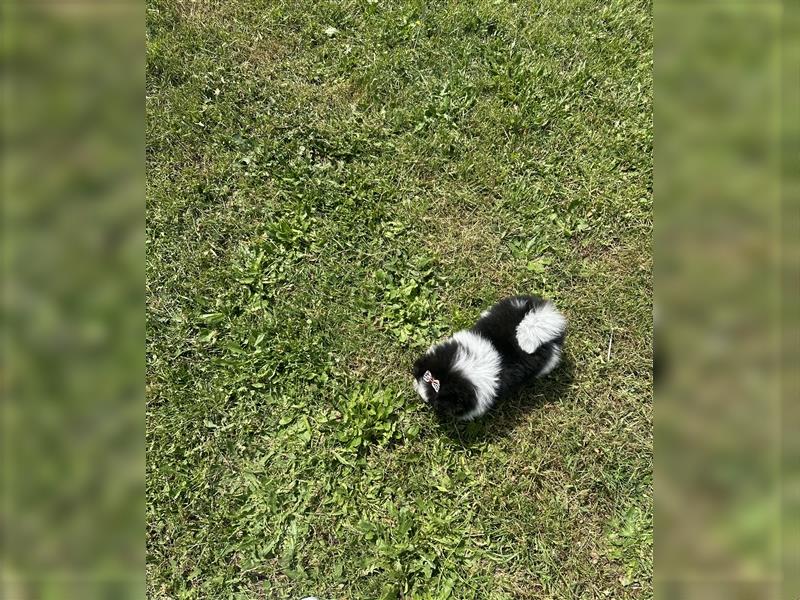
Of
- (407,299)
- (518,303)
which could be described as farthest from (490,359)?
(407,299)

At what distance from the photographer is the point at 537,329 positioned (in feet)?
11.7

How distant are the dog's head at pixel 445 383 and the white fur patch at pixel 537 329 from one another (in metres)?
0.46

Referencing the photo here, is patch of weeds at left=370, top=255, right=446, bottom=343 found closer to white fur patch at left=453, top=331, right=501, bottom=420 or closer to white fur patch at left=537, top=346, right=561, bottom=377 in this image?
white fur patch at left=453, top=331, right=501, bottom=420

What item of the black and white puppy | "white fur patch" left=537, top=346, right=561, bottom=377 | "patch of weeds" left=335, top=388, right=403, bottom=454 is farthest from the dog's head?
"white fur patch" left=537, top=346, right=561, bottom=377

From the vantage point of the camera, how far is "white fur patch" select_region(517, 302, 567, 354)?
3.55m

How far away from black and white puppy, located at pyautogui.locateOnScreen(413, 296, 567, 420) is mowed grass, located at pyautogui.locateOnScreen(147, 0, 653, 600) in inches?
14.6

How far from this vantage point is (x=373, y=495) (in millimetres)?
3701

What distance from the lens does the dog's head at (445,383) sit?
348 centimetres

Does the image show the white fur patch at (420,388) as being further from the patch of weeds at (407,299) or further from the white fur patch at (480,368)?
the patch of weeds at (407,299)

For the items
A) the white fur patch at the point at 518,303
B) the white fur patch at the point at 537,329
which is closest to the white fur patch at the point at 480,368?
the white fur patch at the point at 537,329
